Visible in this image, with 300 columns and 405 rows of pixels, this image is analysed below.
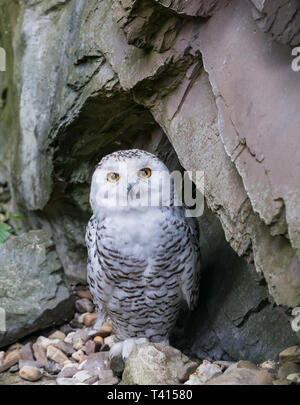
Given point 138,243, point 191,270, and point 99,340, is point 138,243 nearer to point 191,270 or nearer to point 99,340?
point 191,270

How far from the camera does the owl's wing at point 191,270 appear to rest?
128 inches

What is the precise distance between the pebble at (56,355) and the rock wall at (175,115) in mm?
924

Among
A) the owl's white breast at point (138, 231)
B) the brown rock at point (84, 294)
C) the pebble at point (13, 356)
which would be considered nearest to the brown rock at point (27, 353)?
the pebble at point (13, 356)

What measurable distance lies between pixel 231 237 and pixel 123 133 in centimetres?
160

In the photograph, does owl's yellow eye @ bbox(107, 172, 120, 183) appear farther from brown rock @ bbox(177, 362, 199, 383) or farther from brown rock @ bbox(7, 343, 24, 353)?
brown rock @ bbox(7, 343, 24, 353)

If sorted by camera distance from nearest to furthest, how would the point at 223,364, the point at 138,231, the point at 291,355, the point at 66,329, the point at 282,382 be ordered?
the point at 282,382 → the point at 291,355 → the point at 138,231 → the point at 223,364 → the point at 66,329

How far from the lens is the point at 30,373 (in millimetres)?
3398

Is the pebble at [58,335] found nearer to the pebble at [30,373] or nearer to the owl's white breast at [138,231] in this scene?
the pebble at [30,373]

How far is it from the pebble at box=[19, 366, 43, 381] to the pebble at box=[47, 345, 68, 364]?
0.21 meters

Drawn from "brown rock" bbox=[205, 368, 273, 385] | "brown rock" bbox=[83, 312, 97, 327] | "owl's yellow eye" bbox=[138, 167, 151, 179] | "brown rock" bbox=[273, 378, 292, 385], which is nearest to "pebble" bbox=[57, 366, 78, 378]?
"brown rock" bbox=[83, 312, 97, 327]

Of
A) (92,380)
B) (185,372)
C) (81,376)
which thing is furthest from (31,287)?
(185,372)

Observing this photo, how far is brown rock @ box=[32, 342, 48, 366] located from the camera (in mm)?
3643

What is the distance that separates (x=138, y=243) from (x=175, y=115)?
77 cm
